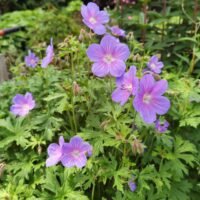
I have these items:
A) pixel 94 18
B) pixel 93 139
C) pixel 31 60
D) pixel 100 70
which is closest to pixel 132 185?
pixel 93 139

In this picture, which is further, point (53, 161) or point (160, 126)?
point (160, 126)

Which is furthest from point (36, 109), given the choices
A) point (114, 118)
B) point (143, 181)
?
point (143, 181)

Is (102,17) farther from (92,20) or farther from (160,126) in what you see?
(160,126)

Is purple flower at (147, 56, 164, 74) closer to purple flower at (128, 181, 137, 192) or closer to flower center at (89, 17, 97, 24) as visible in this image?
flower center at (89, 17, 97, 24)

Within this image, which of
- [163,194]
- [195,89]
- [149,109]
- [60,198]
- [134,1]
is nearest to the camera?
[149,109]

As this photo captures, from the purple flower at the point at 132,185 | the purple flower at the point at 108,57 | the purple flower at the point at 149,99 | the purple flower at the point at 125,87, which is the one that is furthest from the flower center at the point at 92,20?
the purple flower at the point at 132,185

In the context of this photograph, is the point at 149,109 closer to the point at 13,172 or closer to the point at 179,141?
the point at 179,141

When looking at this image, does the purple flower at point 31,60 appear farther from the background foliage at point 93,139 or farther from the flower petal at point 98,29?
the flower petal at point 98,29
